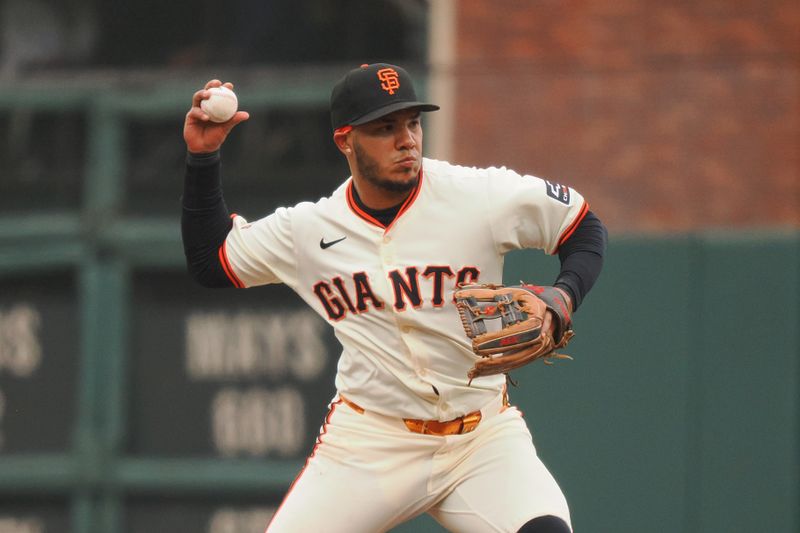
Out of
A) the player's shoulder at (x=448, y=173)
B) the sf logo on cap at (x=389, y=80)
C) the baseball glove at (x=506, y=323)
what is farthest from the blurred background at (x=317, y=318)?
the baseball glove at (x=506, y=323)

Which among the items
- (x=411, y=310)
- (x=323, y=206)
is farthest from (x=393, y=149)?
(x=411, y=310)

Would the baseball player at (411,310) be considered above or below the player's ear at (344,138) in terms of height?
below

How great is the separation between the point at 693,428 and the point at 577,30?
2.76m

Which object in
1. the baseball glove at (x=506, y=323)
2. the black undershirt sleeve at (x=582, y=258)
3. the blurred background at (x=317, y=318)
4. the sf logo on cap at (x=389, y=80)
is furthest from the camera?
the blurred background at (x=317, y=318)

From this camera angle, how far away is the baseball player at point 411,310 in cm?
446

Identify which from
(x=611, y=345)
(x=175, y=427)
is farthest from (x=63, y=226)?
(x=611, y=345)

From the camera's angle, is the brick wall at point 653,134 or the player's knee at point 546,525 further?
the brick wall at point 653,134

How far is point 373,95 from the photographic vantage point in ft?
14.7

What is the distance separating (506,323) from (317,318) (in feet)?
9.71

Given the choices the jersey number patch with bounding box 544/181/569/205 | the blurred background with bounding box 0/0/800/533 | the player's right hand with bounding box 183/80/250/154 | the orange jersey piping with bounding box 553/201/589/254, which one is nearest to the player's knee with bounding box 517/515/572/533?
the orange jersey piping with bounding box 553/201/589/254

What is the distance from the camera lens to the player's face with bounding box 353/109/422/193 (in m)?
4.48

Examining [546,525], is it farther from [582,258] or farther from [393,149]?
[393,149]

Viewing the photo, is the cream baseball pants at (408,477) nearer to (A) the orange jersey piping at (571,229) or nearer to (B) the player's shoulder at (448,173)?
(A) the orange jersey piping at (571,229)

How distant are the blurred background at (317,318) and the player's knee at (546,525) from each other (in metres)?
2.49
